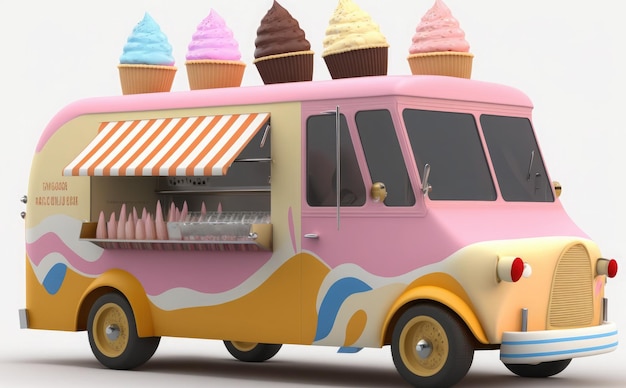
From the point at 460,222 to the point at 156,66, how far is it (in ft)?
14.9

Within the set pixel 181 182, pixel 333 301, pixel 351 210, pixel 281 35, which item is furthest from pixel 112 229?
pixel 351 210

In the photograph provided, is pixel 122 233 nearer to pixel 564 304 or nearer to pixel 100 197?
pixel 100 197

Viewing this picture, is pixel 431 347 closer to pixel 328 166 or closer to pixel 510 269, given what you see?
pixel 510 269

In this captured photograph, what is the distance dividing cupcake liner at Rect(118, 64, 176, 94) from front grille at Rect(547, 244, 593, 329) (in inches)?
200

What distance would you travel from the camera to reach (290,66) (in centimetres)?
1611

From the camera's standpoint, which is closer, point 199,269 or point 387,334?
point 387,334

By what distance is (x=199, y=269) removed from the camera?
15867mm

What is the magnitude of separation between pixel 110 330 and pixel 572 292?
4.78 m

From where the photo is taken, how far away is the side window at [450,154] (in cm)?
1447

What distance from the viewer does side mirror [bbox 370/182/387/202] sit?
1440 centimetres

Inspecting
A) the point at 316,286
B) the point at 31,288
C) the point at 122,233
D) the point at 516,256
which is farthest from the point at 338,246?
the point at 31,288

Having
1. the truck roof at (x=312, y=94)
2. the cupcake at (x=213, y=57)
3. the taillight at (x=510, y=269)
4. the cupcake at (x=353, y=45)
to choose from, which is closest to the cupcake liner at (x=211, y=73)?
the cupcake at (x=213, y=57)

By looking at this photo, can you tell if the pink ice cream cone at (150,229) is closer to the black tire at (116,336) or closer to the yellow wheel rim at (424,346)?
the black tire at (116,336)

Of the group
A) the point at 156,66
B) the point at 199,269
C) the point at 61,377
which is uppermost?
the point at 156,66
